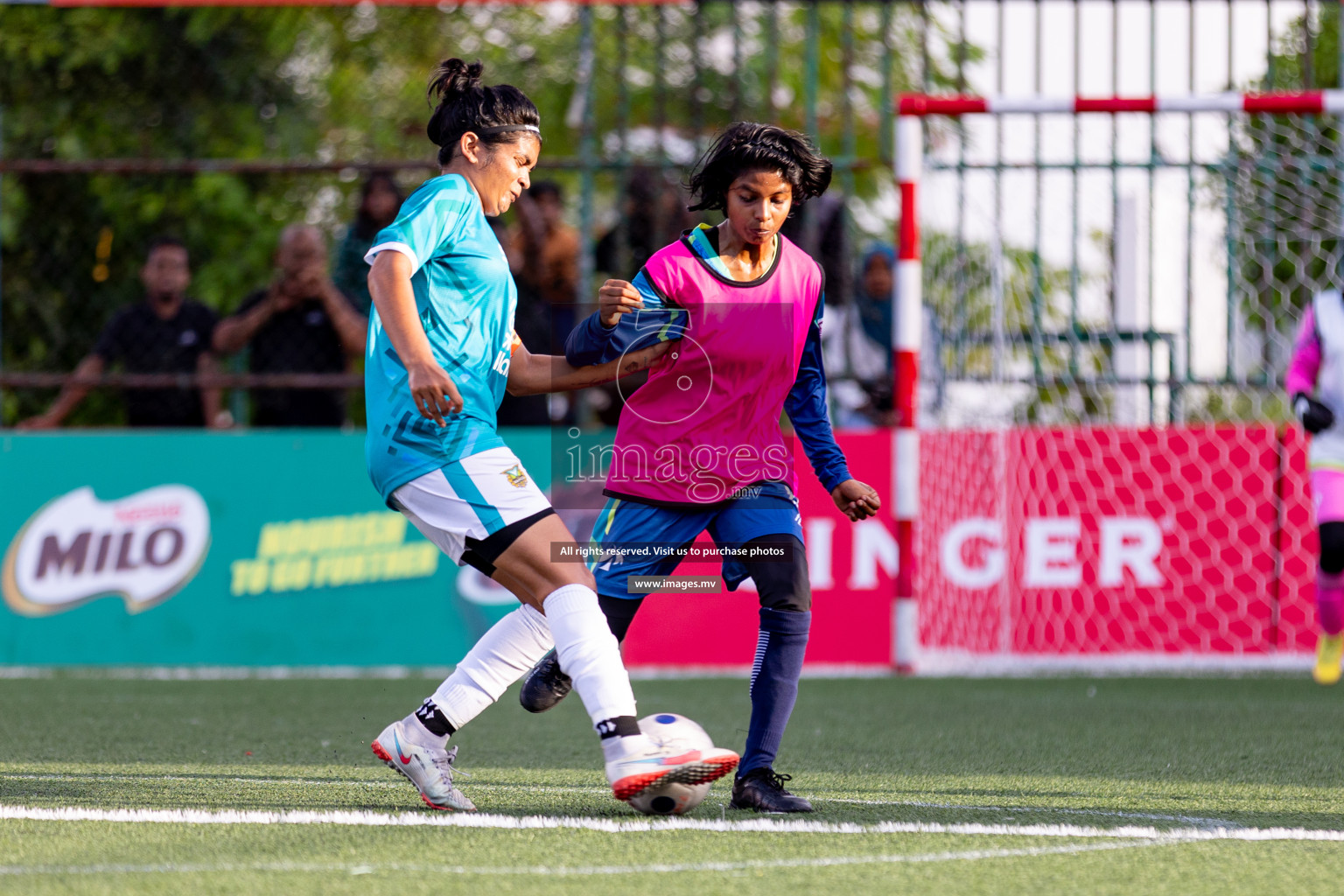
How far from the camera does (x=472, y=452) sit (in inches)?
154

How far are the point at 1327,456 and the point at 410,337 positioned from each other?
5.04m

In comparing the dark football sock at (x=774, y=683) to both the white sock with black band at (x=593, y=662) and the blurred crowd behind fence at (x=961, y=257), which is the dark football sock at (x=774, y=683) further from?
the blurred crowd behind fence at (x=961, y=257)

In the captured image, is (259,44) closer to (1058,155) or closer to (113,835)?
(1058,155)

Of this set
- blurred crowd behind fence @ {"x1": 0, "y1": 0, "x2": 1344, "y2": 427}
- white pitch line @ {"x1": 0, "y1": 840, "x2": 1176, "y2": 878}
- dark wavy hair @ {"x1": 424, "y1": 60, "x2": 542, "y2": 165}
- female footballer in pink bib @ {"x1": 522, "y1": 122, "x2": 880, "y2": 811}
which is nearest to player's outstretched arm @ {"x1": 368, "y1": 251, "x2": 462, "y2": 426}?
dark wavy hair @ {"x1": 424, "y1": 60, "x2": 542, "y2": 165}

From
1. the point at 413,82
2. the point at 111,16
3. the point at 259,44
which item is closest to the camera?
the point at 111,16

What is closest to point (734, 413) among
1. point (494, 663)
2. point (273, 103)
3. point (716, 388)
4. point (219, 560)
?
point (716, 388)

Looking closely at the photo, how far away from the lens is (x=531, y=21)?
17.4 m

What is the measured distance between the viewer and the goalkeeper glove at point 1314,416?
23.1 feet

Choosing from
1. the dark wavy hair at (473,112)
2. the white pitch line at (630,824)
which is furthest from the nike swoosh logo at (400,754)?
the dark wavy hair at (473,112)

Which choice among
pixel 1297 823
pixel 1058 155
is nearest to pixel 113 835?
pixel 1297 823

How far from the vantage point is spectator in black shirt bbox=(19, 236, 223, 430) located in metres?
8.88

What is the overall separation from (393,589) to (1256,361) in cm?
461

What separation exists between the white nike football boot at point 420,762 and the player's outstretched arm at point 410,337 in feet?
2.60

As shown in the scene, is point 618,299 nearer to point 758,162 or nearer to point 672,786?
point 758,162
